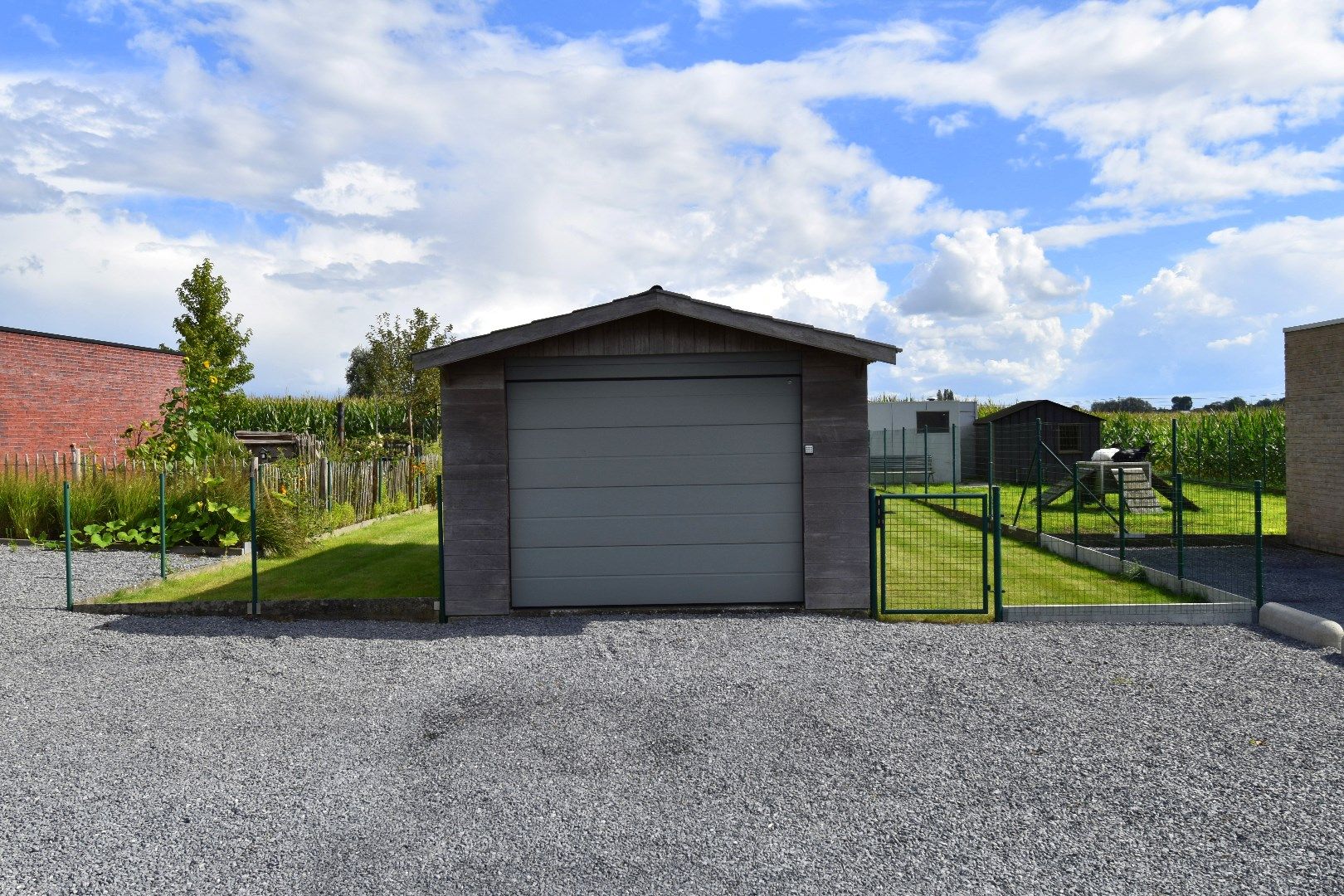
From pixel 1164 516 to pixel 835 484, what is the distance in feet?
43.1

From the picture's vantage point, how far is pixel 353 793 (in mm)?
5512

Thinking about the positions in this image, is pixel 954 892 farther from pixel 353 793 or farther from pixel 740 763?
pixel 353 793

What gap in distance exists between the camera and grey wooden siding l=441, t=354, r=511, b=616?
Answer: 1015cm

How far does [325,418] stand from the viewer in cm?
3922

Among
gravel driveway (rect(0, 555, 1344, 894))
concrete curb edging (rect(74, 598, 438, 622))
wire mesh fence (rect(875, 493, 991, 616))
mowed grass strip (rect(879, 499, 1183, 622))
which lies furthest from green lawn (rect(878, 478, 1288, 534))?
concrete curb edging (rect(74, 598, 438, 622))

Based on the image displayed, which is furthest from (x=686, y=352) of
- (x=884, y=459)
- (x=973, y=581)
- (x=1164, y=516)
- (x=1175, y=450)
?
(x=884, y=459)

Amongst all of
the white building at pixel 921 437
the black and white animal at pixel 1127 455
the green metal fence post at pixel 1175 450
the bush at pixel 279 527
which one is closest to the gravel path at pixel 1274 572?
the green metal fence post at pixel 1175 450

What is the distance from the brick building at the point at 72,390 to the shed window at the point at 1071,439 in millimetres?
26118

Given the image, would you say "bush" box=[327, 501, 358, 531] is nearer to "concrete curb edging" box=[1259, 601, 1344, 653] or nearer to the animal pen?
the animal pen

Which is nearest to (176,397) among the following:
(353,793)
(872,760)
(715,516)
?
(715,516)

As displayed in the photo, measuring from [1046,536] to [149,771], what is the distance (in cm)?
1337

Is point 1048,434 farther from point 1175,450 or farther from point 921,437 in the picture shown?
point 1175,450

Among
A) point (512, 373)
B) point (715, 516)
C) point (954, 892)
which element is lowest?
point (954, 892)

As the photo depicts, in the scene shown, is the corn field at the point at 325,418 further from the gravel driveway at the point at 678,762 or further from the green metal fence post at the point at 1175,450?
the gravel driveway at the point at 678,762
